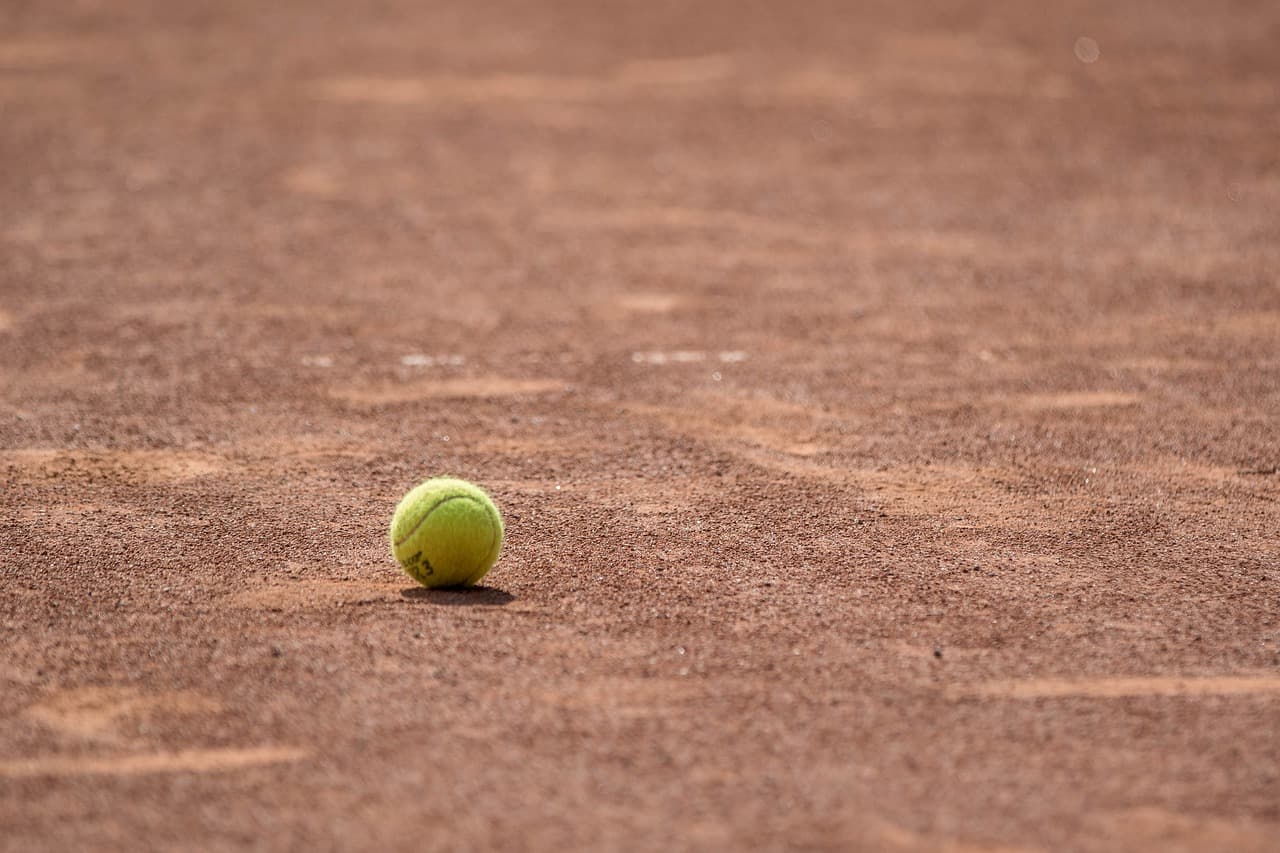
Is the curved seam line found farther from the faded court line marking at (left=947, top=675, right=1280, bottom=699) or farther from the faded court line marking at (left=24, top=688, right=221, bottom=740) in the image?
the faded court line marking at (left=947, top=675, right=1280, bottom=699)

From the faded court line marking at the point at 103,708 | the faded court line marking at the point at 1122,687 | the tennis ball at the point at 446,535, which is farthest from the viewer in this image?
the tennis ball at the point at 446,535

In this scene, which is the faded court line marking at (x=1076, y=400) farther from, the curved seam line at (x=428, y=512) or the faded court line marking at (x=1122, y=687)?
the curved seam line at (x=428, y=512)

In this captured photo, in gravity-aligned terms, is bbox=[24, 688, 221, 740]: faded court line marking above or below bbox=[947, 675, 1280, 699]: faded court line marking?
below

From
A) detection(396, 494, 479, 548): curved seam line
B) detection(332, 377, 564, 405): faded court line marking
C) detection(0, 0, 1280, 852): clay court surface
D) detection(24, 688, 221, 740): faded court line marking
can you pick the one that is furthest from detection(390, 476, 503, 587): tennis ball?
detection(332, 377, 564, 405): faded court line marking

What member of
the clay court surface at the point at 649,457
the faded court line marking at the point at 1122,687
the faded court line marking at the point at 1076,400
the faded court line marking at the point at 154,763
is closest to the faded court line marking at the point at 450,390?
the clay court surface at the point at 649,457

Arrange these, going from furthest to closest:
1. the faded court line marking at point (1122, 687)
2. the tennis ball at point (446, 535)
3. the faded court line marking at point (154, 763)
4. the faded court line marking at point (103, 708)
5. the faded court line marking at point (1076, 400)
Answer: the faded court line marking at point (1076, 400) → the tennis ball at point (446, 535) → the faded court line marking at point (1122, 687) → the faded court line marking at point (103, 708) → the faded court line marking at point (154, 763)

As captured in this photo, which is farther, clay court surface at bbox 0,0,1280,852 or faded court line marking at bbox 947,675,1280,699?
faded court line marking at bbox 947,675,1280,699
